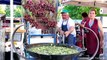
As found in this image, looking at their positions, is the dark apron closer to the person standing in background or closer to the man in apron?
the man in apron

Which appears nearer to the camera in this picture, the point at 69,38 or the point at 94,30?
the point at 69,38

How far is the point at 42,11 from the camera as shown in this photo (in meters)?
3.98

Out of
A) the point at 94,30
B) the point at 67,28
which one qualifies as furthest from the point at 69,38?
the point at 94,30

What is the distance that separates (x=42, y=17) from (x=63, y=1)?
346 cm

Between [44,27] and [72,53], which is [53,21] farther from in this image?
[72,53]

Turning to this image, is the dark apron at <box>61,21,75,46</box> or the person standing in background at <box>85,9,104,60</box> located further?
the person standing in background at <box>85,9,104,60</box>

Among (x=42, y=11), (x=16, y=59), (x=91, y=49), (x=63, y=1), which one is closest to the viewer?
(x=42, y=11)

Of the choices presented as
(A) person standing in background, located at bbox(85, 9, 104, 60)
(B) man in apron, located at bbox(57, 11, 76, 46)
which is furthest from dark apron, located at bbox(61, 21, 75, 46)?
(A) person standing in background, located at bbox(85, 9, 104, 60)

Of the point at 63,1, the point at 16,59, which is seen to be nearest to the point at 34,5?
the point at 16,59

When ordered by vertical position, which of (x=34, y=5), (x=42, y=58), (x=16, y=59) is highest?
(x=34, y=5)

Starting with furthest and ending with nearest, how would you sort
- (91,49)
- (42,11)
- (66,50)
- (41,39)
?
1. (91,49)
2. (41,39)
3. (42,11)
4. (66,50)

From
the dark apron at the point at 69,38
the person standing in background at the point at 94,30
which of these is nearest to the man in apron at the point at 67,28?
the dark apron at the point at 69,38

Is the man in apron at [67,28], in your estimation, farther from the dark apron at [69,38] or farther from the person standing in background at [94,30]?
the person standing in background at [94,30]

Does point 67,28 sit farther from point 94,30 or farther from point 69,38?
point 94,30
